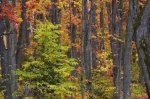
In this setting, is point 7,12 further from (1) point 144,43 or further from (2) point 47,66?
(1) point 144,43

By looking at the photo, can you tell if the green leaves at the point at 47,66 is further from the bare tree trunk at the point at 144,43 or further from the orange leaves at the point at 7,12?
the bare tree trunk at the point at 144,43

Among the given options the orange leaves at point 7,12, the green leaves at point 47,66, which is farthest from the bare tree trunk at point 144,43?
the orange leaves at point 7,12

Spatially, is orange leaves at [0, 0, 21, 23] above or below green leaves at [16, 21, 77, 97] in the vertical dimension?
above

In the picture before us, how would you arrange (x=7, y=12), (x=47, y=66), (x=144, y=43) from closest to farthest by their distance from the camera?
(x=144, y=43), (x=47, y=66), (x=7, y=12)

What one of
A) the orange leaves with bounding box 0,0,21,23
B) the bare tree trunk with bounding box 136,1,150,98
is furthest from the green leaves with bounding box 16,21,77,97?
the bare tree trunk with bounding box 136,1,150,98

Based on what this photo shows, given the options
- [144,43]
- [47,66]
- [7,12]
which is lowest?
[47,66]

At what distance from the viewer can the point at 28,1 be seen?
24766 mm

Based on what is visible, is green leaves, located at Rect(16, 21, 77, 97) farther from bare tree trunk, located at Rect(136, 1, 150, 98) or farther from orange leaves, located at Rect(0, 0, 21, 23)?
bare tree trunk, located at Rect(136, 1, 150, 98)

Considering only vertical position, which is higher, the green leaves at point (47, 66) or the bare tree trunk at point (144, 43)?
the bare tree trunk at point (144, 43)

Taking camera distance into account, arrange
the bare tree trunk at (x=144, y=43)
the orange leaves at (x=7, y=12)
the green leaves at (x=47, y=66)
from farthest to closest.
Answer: the orange leaves at (x=7, y=12) < the green leaves at (x=47, y=66) < the bare tree trunk at (x=144, y=43)

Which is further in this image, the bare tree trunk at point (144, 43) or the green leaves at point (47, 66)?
the green leaves at point (47, 66)

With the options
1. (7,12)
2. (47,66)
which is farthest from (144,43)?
(7,12)

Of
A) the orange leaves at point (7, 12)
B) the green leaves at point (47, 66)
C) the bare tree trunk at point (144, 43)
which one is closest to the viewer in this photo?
the bare tree trunk at point (144, 43)

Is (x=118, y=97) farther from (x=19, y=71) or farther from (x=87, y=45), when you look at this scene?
(x=19, y=71)
